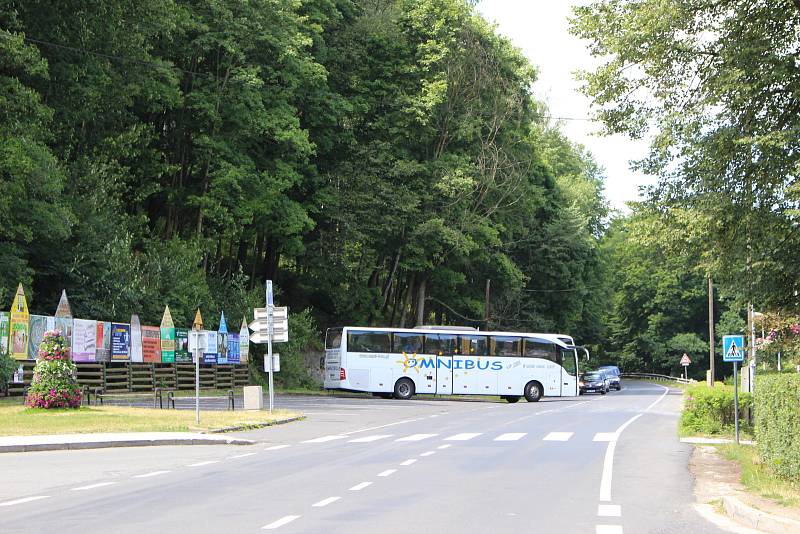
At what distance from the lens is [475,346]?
160ft

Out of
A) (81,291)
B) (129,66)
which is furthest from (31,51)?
(81,291)

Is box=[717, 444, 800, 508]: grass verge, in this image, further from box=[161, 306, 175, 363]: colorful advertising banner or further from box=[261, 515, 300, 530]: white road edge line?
box=[161, 306, 175, 363]: colorful advertising banner

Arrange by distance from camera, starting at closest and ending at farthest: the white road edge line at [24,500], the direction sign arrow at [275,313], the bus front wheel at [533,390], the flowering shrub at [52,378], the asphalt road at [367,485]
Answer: the asphalt road at [367,485], the white road edge line at [24,500], the flowering shrub at [52,378], the direction sign arrow at [275,313], the bus front wheel at [533,390]

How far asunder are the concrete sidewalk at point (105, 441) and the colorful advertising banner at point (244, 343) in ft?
86.2

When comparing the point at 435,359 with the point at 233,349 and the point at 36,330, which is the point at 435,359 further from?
Answer: the point at 36,330

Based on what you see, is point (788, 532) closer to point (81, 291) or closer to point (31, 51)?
point (31, 51)

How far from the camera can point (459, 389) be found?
49.0 meters

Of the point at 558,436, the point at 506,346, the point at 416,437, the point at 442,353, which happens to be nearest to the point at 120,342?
the point at 442,353

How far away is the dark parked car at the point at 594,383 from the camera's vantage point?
68.2 metres

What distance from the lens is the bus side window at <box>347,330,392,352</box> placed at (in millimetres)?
48406

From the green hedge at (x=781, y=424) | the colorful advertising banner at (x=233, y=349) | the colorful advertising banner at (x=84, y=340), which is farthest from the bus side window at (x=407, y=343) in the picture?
the green hedge at (x=781, y=424)

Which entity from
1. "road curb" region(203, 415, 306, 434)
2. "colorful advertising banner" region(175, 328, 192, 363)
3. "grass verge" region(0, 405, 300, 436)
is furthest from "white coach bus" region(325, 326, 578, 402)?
"road curb" region(203, 415, 306, 434)

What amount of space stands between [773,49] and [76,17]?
84.4ft

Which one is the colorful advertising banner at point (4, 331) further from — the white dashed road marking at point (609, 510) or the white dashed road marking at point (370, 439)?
the white dashed road marking at point (609, 510)
